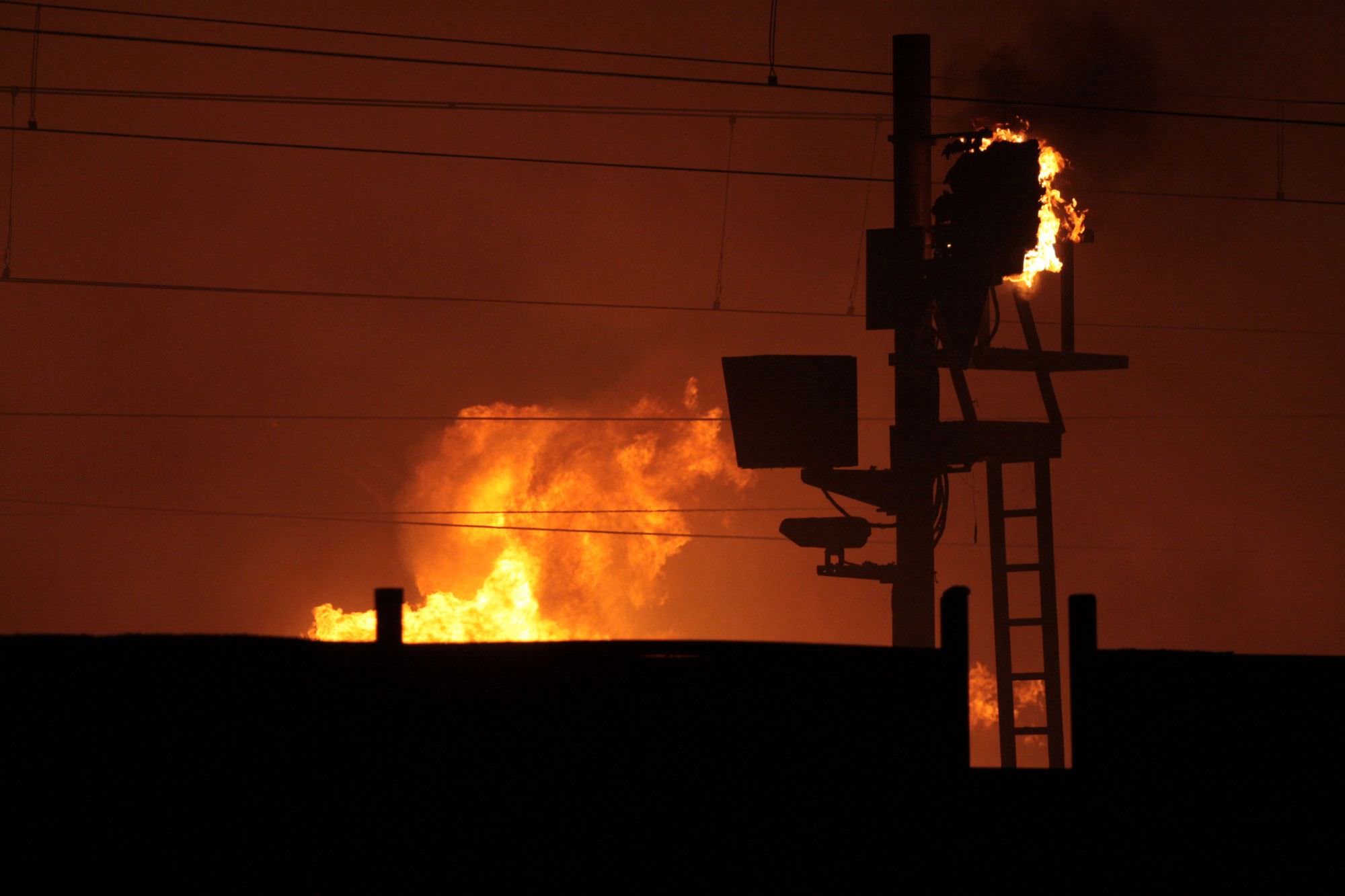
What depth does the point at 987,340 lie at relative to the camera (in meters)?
16.0

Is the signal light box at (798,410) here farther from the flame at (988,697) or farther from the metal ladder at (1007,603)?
the flame at (988,697)

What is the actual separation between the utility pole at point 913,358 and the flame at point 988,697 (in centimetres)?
3546

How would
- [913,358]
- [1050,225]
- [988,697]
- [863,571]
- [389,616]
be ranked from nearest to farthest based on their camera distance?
1. [389,616]
2. [913,358]
3. [863,571]
4. [1050,225]
5. [988,697]

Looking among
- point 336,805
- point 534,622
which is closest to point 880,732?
point 336,805

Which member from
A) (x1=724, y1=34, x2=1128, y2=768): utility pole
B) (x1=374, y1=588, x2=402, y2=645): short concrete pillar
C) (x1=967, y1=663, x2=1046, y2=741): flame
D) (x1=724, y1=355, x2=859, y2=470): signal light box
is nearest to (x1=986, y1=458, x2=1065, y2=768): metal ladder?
(x1=724, y1=34, x2=1128, y2=768): utility pole

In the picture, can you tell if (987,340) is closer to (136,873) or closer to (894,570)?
(894,570)

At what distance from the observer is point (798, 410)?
56.5ft

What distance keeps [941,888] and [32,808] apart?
3.65m

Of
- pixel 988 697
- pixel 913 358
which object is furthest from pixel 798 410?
pixel 988 697

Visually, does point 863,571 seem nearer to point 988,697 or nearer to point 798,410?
point 798,410

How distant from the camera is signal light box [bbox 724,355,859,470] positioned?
1719cm

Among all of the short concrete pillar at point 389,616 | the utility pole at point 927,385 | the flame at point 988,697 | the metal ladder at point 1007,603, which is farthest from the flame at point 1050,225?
the flame at point 988,697

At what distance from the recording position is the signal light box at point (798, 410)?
17188 mm

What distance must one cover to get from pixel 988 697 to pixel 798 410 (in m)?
40.7
